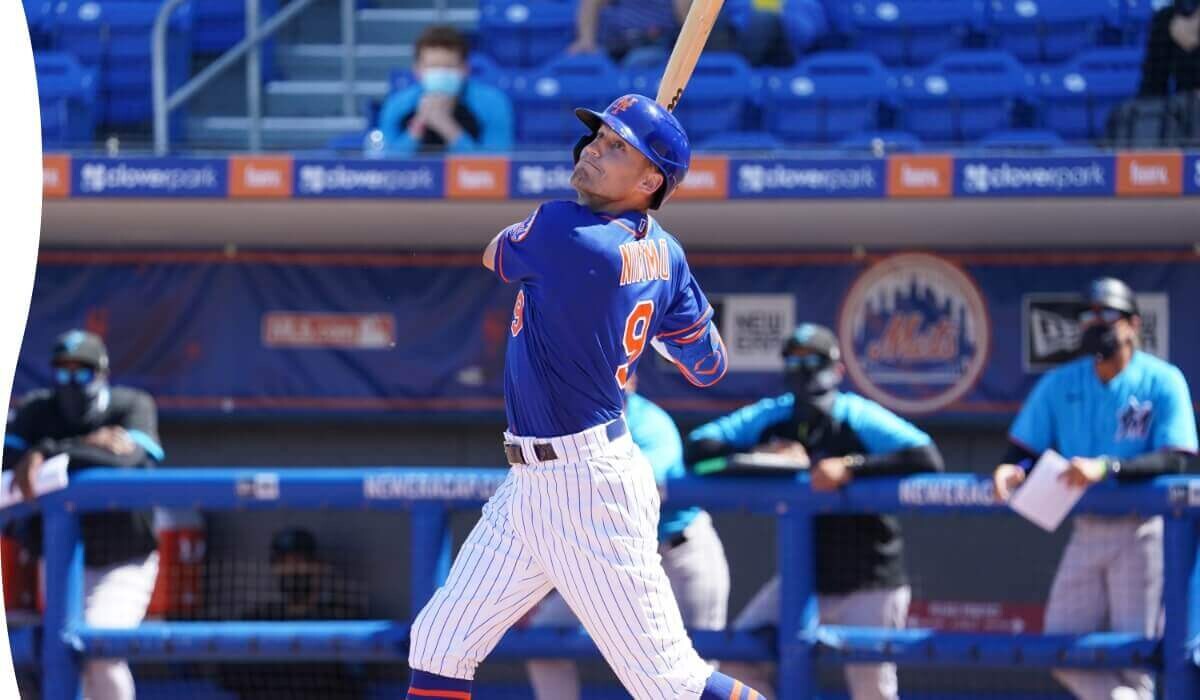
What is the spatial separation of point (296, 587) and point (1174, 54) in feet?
14.1

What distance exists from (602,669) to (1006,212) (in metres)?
2.35

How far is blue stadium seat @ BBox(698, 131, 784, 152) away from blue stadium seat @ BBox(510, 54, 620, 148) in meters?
0.58

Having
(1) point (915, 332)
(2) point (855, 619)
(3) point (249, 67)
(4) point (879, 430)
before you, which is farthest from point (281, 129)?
(2) point (855, 619)

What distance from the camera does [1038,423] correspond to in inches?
191

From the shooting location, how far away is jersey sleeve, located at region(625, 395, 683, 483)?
15.7 ft

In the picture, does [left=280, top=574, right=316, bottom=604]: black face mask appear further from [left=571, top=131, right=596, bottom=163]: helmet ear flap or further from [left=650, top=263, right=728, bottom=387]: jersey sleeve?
[left=571, top=131, right=596, bottom=163]: helmet ear flap

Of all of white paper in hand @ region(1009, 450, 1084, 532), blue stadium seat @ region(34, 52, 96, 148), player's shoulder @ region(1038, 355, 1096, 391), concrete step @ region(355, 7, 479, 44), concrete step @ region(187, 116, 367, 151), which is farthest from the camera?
concrete step @ region(355, 7, 479, 44)

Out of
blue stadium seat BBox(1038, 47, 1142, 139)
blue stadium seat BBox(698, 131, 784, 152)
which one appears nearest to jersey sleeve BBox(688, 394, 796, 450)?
blue stadium seat BBox(698, 131, 784, 152)

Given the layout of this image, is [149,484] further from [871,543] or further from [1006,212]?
[1006,212]

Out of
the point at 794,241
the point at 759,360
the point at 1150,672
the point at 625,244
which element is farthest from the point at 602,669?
the point at 625,244

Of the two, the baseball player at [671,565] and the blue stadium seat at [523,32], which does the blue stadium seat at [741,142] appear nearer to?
the blue stadium seat at [523,32]

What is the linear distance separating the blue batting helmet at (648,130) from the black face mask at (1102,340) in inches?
75.8

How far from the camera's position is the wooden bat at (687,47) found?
365 centimetres

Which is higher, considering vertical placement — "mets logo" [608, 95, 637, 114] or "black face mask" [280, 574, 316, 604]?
"mets logo" [608, 95, 637, 114]
